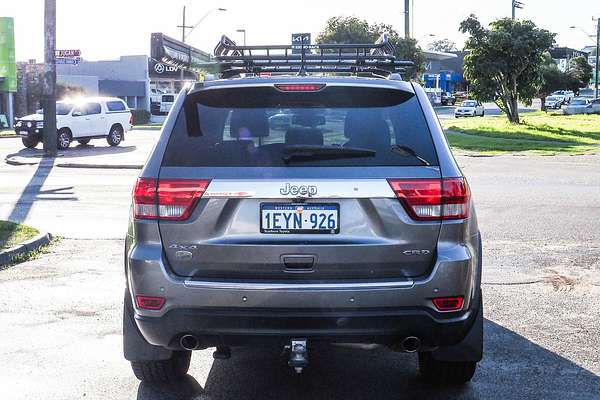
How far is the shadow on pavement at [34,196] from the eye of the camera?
12690 mm

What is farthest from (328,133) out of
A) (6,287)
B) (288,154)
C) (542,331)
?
(6,287)

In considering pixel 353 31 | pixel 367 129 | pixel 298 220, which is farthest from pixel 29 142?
pixel 353 31

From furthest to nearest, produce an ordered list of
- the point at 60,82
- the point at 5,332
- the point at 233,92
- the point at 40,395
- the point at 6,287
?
the point at 60,82, the point at 6,287, the point at 5,332, the point at 40,395, the point at 233,92

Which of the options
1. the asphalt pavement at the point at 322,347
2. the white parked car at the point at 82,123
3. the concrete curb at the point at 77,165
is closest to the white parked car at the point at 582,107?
the white parked car at the point at 82,123

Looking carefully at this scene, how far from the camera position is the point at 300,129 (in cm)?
437

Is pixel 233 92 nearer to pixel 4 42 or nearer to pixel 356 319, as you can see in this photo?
pixel 356 319

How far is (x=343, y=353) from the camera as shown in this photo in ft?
18.5

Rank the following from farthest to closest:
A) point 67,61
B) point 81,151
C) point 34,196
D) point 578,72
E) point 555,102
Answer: point 578,72 → point 555,102 → point 81,151 → point 67,61 → point 34,196

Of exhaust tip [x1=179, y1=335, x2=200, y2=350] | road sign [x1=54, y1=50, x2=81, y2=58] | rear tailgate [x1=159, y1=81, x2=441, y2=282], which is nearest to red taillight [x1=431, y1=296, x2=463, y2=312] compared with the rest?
rear tailgate [x1=159, y1=81, x2=441, y2=282]

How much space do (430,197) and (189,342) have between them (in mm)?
1375

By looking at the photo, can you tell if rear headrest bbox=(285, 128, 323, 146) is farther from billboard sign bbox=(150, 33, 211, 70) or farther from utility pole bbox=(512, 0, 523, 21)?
utility pole bbox=(512, 0, 523, 21)

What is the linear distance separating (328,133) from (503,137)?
96.4 feet

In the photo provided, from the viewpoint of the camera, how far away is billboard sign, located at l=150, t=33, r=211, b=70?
8281 mm

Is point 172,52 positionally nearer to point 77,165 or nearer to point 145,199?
point 145,199
